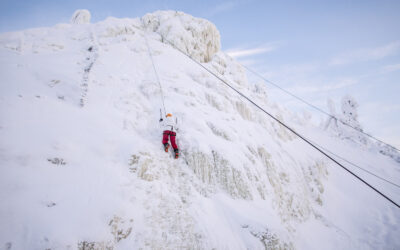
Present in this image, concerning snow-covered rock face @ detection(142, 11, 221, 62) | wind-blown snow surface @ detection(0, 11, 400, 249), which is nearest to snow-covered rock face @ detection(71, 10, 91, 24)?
snow-covered rock face @ detection(142, 11, 221, 62)

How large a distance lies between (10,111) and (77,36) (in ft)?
44.6

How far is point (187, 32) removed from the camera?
2258cm

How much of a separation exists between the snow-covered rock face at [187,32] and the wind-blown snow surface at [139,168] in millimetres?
6415

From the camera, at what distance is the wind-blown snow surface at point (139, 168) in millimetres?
4383

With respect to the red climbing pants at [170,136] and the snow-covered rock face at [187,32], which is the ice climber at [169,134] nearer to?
the red climbing pants at [170,136]

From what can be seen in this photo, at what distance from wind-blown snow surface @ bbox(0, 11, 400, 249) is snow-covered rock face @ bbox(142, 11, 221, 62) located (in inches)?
253

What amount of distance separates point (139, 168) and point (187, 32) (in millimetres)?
21954

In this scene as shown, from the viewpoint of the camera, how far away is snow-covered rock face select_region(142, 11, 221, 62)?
2150 centimetres

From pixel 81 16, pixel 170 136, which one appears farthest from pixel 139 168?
pixel 81 16

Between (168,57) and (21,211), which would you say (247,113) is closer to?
(168,57)

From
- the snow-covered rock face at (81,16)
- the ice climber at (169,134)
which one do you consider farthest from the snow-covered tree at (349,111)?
the snow-covered rock face at (81,16)

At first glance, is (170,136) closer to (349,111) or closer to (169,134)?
(169,134)

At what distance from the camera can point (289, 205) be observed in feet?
31.9

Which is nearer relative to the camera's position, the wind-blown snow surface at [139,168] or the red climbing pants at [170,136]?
the wind-blown snow surface at [139,168]
